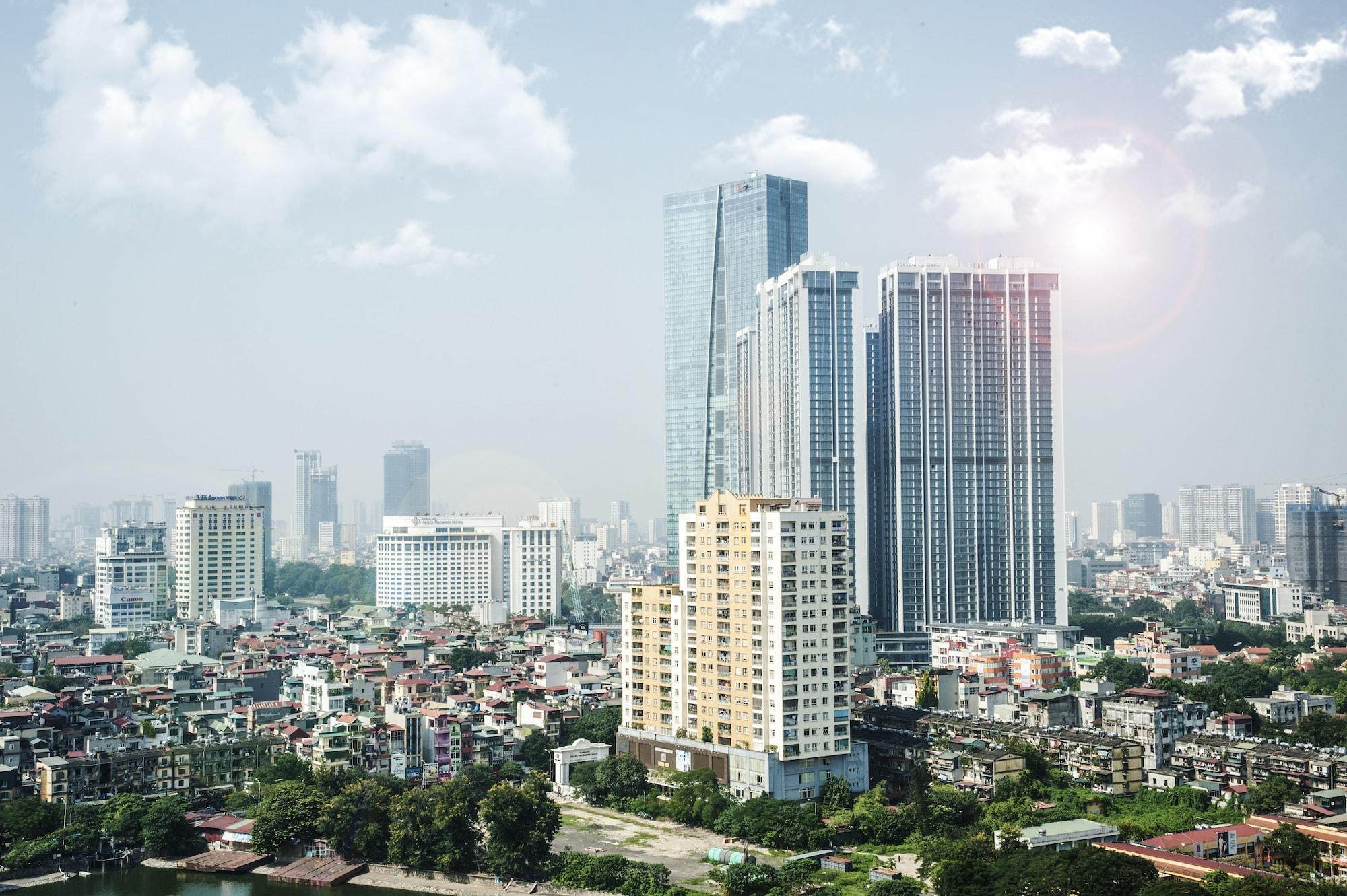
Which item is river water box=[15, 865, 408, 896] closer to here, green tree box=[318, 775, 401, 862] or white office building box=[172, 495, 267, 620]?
green tree box=[318, 775, 401, 862]

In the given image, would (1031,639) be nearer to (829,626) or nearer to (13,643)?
(829,626)

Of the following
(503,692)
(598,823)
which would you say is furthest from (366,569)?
(598,823)

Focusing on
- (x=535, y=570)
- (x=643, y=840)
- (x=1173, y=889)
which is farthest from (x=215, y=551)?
(x=1173, y=889)

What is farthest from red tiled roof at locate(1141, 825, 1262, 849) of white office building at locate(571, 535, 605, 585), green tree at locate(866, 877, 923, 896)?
white office building at locate(571, 535, 605, 585)

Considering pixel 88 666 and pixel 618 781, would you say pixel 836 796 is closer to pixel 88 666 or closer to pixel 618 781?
pixel 618 781

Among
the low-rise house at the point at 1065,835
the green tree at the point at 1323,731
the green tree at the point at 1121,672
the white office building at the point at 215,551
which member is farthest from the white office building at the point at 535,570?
the low-rise house at the point at 1065,835

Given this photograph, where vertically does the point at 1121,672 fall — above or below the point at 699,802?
above

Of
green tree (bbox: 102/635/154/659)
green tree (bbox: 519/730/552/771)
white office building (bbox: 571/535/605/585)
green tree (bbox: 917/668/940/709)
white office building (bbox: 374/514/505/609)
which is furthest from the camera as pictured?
white office building (bbox: 571/535/605/585)
